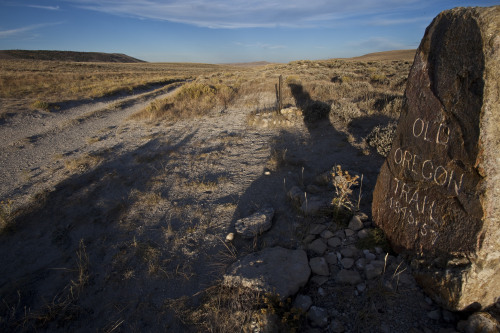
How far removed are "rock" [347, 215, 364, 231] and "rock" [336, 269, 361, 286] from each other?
Answer: 67cm

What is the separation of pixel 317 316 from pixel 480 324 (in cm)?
125

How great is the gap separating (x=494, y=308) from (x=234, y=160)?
206 inches

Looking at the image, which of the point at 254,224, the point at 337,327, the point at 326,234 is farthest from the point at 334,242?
the point at 254,224

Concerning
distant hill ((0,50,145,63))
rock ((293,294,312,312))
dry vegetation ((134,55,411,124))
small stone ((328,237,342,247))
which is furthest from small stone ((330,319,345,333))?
distant hill ((0,50,145,63))

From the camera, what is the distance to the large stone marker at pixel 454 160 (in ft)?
6.12

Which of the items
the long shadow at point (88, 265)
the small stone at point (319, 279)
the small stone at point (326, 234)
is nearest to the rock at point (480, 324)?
the small stone at point (319, 279)

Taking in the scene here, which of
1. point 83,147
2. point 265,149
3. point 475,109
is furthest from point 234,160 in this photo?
point 83,147

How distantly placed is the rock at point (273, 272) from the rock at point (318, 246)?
21 centimetres

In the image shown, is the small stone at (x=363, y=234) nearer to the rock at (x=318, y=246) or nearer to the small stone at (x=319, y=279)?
the rock at (x=318, y=246)

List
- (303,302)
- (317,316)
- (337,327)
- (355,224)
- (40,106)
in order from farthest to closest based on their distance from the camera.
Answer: (40,106) → (355,224) → (303,302) → (317,316) → (337,327)

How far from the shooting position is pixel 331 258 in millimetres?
2943

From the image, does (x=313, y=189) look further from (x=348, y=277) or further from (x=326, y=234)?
(x=348, y=277)

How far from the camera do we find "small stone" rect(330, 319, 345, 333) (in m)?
2.20

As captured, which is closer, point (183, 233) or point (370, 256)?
point (370, 256)
